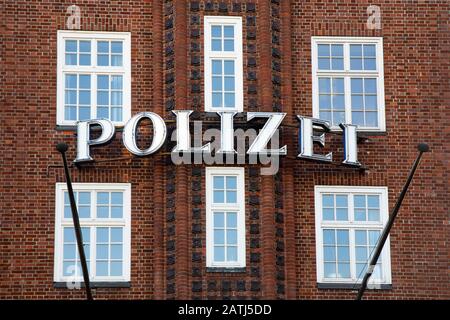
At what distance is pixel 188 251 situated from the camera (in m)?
35.5

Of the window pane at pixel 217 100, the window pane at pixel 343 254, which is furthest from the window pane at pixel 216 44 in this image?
the window pane at pixel 343 254

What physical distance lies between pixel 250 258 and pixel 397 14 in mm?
6291

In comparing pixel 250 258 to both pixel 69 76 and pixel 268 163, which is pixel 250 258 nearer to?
pixel 268 163

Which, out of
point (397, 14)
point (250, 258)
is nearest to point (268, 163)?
point (250, 258)

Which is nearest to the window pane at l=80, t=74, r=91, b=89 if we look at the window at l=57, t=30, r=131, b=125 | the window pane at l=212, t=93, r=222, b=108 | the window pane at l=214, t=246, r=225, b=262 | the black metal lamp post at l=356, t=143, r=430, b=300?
the window at l=57, t=30, r=131, b=125

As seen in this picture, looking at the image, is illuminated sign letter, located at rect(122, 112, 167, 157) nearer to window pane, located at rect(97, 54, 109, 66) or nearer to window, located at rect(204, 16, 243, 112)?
window, located at rect(204, 16, 243, 112)

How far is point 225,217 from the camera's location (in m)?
35.9

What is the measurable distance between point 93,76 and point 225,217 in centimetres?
409

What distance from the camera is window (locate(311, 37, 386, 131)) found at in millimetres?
37125

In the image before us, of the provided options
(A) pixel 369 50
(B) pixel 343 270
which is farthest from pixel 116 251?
(A) pixel 369 50

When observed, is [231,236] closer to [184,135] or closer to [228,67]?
[184,135]

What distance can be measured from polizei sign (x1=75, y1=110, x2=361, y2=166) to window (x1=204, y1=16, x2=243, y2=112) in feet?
2.04

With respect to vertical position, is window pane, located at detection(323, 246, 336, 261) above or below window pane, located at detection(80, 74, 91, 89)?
below

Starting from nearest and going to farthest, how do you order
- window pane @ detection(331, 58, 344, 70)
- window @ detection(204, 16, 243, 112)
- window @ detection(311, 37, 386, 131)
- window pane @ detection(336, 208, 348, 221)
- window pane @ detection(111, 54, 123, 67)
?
window pane @ detection(336, 208, 348, 221) → window @ detection(204, 16, 243, 112) → window pane @ detection(111, 54, 123, 67) → window @ detection(311, 37, 386, 131) → window pane @ detection(331, 58, 344, 70)
